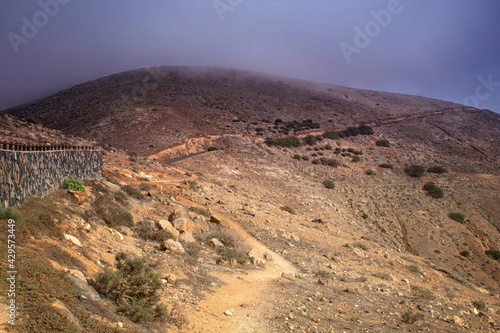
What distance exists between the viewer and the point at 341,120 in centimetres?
5550

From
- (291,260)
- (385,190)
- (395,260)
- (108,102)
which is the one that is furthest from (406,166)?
(108,102)

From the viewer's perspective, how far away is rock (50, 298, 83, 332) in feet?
12.0

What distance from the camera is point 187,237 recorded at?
10617 mm

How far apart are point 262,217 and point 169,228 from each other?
641 cm

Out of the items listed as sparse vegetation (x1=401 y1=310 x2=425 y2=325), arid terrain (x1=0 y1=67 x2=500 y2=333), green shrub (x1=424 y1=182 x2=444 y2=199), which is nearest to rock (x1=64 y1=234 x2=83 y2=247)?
arid terrain (x1=0 y1=67 x2=500 y2=333)

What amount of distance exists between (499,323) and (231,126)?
37137 mm

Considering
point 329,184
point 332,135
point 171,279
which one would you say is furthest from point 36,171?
point 332,135

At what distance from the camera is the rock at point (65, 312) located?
3648 mm

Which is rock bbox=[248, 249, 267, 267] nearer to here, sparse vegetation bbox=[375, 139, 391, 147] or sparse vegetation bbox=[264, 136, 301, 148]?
sparse vegetation bbox=[264, 136, 301, 148]

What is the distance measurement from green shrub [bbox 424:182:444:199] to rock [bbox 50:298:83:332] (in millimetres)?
34049

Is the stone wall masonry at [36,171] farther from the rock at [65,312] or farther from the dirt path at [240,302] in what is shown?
the dirt path at [240,302]

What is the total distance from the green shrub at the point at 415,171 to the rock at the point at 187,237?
3281 centimetres

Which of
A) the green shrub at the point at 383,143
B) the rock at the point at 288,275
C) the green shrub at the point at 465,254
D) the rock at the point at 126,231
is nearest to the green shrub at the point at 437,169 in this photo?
the green shrub at the point at 383,143

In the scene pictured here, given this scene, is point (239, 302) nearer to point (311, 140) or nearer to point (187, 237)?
point (187, 237)
